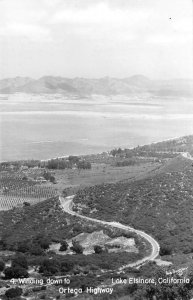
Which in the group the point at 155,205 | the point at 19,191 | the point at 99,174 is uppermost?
the point at 155,205

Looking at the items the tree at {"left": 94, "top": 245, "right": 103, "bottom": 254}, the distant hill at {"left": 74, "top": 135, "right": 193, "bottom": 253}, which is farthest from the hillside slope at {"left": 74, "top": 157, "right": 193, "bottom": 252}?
the tree at {"left": 94, "top": 245, "right": 103, "bottom": 254}

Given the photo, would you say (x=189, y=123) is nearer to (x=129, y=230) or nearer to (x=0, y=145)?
(x=0, y=145)

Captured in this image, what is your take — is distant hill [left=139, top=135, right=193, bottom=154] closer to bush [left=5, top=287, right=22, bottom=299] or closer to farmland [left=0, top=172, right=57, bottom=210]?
farmland [left=0, top=172, right=57, bottom=210]

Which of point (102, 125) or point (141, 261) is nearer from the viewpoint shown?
point (141, 261)

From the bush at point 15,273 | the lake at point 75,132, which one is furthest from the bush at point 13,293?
the lake at point 75,132

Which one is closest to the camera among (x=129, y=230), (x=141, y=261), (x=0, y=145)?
(x=141, y=261)

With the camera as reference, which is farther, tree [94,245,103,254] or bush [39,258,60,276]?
tree [94,245,103,254]

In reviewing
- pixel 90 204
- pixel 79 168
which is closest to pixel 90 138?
pixel 79 168

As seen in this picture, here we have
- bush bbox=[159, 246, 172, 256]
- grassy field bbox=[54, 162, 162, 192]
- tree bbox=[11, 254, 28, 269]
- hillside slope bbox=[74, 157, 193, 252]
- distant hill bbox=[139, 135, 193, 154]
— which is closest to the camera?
tree bbox=[11, 254, 28, 269]

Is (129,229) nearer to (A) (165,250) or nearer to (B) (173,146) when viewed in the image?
(A) (165,250)

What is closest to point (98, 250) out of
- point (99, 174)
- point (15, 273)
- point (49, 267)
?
point (49, 267)

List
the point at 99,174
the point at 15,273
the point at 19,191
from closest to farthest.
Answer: the point at 15,273, the point at 19,191, the point at 99,174
